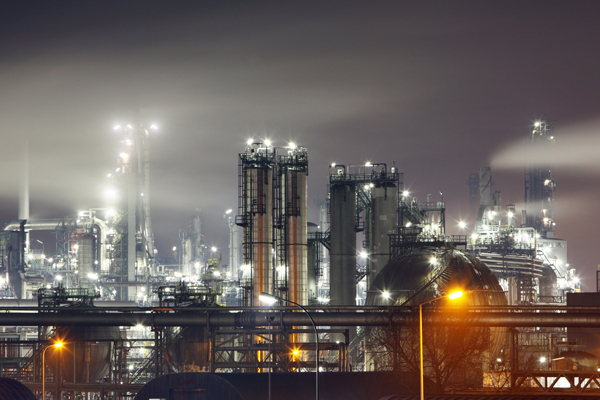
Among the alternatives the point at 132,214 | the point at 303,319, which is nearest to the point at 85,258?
the point at 132,214

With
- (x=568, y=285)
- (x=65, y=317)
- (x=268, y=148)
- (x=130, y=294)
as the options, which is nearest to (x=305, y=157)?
(x=268, y=148)

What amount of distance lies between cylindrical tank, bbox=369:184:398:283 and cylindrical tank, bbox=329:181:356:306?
1.66 metres

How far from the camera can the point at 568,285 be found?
10550 centimetres

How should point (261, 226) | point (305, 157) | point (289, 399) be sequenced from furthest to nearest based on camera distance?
point (305, 157) < point (261, 226) < point (289, 399)

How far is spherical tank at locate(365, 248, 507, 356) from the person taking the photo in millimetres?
40375

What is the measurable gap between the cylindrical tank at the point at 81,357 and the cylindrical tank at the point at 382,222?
2127 cm

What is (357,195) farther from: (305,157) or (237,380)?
(237,380)

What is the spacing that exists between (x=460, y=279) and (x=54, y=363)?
80.2ft

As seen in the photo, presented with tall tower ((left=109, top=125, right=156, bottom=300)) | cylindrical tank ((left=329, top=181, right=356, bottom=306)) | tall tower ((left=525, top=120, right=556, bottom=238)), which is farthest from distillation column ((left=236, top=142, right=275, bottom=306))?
A: tall tower ((left=525, top=120, right=556, bottom=238))

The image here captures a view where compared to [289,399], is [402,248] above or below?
above

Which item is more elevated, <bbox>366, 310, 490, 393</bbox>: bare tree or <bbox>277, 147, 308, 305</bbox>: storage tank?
<bbox>277, 147, 308, 305</bbox>: storage tank

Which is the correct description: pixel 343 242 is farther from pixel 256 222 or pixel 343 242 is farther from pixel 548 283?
pixel 548 283

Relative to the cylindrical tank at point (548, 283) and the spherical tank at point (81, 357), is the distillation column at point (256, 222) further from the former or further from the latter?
the cylindrical tank at point (548, 283)

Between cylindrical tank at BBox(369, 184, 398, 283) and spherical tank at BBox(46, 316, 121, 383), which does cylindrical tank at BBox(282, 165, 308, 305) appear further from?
spherical tank at BBox(46, 316, 121, 383)
